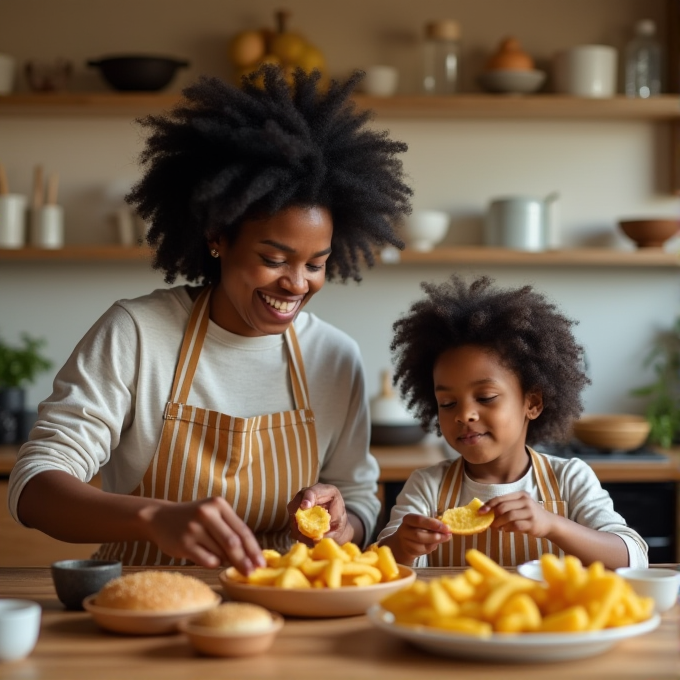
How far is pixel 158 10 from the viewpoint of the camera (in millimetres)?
3674

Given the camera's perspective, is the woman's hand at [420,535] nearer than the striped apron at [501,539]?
Yes

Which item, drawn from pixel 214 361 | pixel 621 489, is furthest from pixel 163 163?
pixel 621 489

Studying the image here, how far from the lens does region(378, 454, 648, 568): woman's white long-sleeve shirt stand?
6.09 feet

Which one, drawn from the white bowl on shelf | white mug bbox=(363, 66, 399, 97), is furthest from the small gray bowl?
the white bowl on shelf

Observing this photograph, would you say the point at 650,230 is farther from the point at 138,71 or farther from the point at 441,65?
the point at 138,71

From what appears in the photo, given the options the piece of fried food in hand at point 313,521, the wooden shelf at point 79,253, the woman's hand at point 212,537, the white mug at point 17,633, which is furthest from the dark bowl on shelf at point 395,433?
the white mug at point 17,633

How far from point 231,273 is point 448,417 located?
0.52 meters

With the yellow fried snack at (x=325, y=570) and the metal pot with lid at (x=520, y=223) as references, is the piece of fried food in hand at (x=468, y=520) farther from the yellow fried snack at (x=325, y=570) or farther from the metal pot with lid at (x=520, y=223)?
the metal pot with lid at (x=520, y=223)

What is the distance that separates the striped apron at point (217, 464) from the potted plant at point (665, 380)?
2004 mm

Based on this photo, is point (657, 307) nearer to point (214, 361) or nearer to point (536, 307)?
point (536, 307)

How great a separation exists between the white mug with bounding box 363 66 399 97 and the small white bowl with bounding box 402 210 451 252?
45 cm

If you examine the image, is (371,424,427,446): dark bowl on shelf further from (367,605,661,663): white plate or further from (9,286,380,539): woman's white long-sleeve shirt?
(367,605,661,663): white plate

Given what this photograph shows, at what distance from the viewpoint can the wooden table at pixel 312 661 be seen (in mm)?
1071

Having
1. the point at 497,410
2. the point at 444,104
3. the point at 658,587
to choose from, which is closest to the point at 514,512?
the point at 658,587
